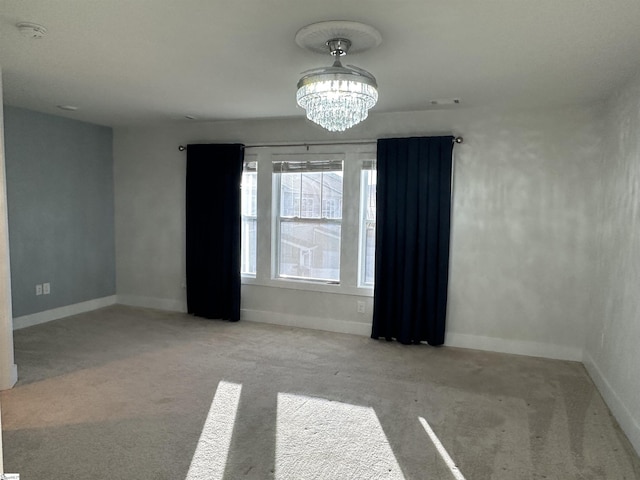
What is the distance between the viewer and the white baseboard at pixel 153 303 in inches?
222

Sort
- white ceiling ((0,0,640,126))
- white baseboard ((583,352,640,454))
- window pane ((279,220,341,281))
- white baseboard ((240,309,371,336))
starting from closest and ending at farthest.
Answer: white ceiling ((0,0,640,126)) → white baseboard ((583,352,640,454)) → white baseboard ((240,309,371,336)) → window pane ((279,220,341,281))

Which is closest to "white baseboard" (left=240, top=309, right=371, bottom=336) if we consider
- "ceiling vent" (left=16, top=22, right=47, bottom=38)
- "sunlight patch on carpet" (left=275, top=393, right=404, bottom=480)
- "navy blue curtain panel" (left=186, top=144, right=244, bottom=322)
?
"navy blue curtain panel" (left=186, top=144, right=244, bottom=322)

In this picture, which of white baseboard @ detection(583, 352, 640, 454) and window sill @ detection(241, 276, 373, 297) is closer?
white baseboard @ detection(583, 352, 640, 454)

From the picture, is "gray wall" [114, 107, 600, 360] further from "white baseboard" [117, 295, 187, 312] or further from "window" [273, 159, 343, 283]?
"white baseboard" [117, 295, 187, 312]

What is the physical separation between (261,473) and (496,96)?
3319 millimetres

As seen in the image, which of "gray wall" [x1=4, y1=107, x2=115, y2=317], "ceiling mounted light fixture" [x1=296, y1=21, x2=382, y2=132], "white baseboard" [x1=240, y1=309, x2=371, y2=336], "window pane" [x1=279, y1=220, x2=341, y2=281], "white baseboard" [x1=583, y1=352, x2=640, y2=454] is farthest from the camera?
"window pane" [x1=279, y1=220, x2=341, y2=281]

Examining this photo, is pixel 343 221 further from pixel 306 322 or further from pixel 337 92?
pixel 337 92

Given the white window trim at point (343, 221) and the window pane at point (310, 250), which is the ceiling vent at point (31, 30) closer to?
the white window trim at point (343, 221)

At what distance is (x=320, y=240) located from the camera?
502 cm

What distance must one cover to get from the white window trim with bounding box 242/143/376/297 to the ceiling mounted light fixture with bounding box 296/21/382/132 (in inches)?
84.5

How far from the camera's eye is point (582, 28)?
2287 millimetres

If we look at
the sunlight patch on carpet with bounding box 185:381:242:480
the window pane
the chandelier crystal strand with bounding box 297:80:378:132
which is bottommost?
the sunlight patch on carpet with bounding box 185:381:242:480

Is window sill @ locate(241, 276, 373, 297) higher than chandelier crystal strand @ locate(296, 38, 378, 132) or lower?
lower

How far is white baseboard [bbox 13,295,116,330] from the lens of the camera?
478 centimetres
